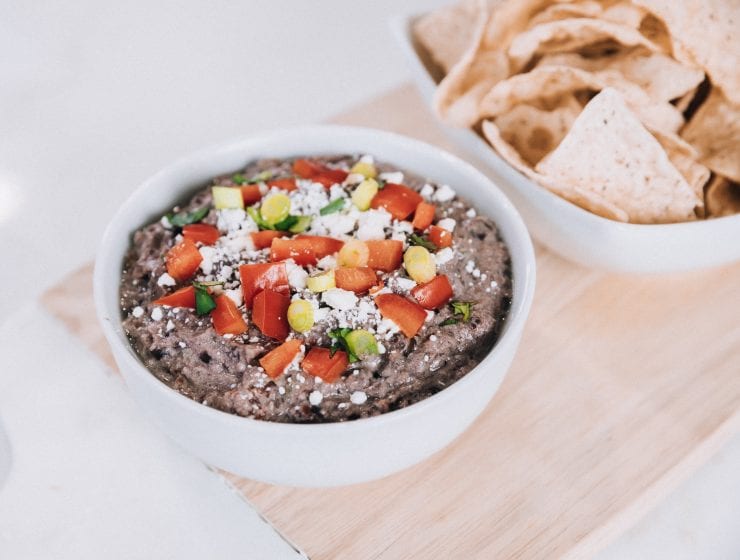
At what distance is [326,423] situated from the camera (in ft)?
5.82

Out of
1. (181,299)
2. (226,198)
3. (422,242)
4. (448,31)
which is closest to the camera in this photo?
(181,299)

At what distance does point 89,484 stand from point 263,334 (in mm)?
654

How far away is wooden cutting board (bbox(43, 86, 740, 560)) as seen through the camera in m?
1.94

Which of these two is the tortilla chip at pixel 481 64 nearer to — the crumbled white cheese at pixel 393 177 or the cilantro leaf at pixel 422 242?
the crumbled white cheese at pixel 393 177

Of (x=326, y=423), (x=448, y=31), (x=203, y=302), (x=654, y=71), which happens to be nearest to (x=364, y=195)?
(x=203, y=302)

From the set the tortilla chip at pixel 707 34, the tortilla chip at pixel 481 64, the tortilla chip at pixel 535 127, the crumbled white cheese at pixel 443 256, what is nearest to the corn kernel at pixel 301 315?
the crumbled white cheese at pixel 443 256

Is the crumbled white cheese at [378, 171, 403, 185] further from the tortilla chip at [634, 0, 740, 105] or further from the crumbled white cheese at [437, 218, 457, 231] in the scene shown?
the tortilla chip at [634, 0, 740, 105]

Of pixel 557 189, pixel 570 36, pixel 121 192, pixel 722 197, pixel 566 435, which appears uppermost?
pixel 570 36

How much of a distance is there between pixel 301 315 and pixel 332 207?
1.45ft

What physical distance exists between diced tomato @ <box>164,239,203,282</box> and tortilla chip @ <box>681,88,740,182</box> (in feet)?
5.06

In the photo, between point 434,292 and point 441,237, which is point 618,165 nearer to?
point 441,237

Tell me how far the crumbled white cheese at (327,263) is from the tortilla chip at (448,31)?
109 centimetres

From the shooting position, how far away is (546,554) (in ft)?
6.19

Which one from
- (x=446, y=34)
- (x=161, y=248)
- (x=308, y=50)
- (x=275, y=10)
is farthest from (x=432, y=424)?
(x=275, y=10)
